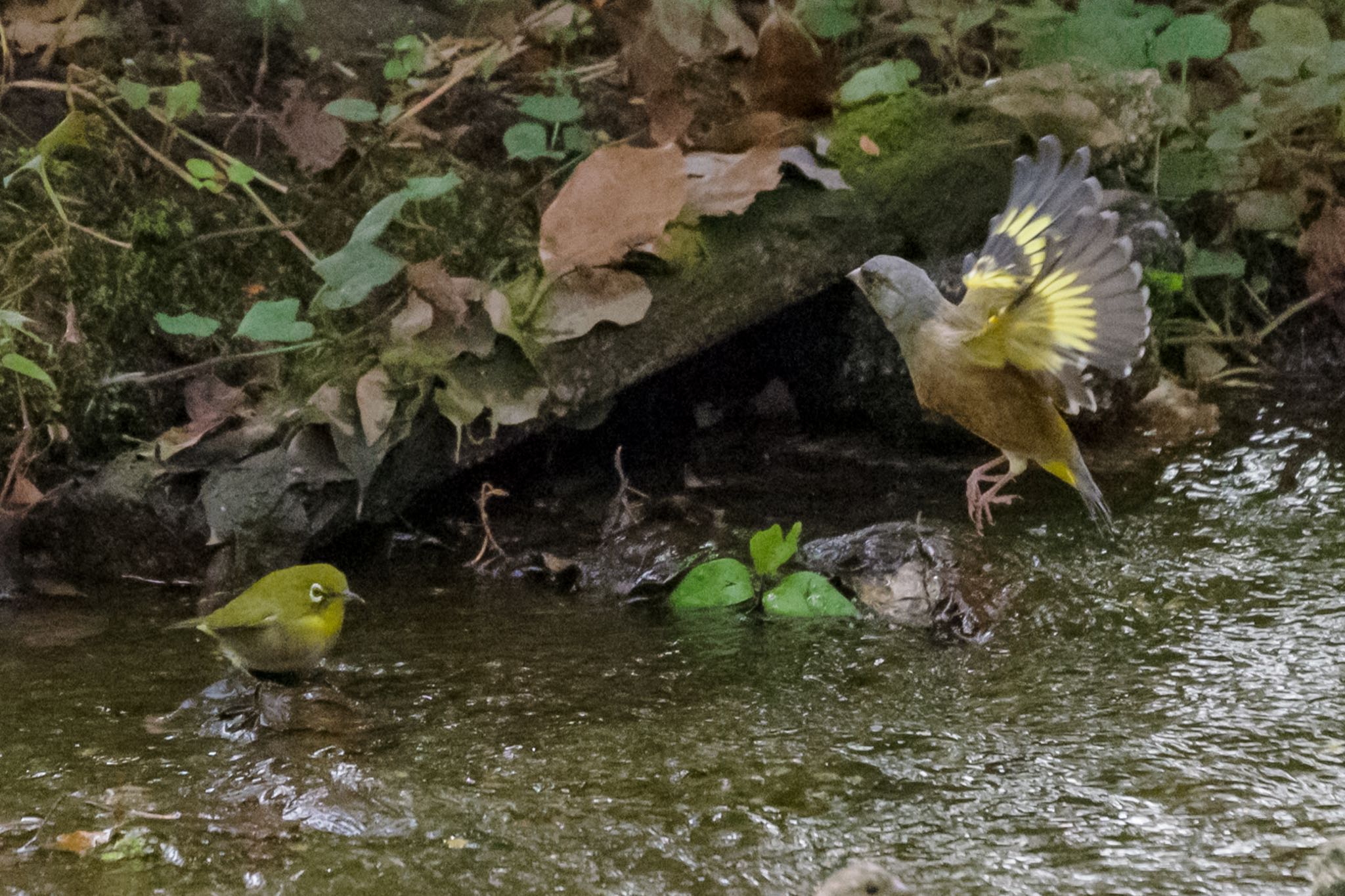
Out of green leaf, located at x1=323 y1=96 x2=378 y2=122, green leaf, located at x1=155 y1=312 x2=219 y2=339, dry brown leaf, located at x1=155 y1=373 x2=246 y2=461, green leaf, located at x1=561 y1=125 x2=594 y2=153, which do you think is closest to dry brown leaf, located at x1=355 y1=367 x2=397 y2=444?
dry brown leaf, located at x1=155 y1=373 x2=246 y2=461

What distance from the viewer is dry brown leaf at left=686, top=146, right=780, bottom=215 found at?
3.61 meters

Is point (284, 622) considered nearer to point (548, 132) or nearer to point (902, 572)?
point (902, 572)

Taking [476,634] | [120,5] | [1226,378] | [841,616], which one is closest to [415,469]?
[476,634]

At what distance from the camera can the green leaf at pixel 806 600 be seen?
308cm

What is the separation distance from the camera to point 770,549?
309cm

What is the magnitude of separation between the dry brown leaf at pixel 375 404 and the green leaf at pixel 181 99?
50.4 inches

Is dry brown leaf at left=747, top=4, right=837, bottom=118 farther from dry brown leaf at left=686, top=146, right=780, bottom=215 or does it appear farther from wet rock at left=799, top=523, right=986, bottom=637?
wet rock at left=799, top=523, right=986, bottom=637

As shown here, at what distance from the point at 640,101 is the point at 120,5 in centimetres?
189

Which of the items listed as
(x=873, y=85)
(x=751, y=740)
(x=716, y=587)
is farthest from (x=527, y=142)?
(x=751, y=740)

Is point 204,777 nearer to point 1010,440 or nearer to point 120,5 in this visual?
point 1010,440

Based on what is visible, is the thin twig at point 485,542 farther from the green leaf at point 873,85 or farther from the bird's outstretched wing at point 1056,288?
the green leaf at point 873,85

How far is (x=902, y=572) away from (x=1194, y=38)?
2506mm

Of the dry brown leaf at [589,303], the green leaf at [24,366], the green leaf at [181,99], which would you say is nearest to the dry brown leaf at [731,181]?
the dry brown leaf at [589,303]

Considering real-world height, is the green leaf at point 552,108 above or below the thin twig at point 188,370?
above
